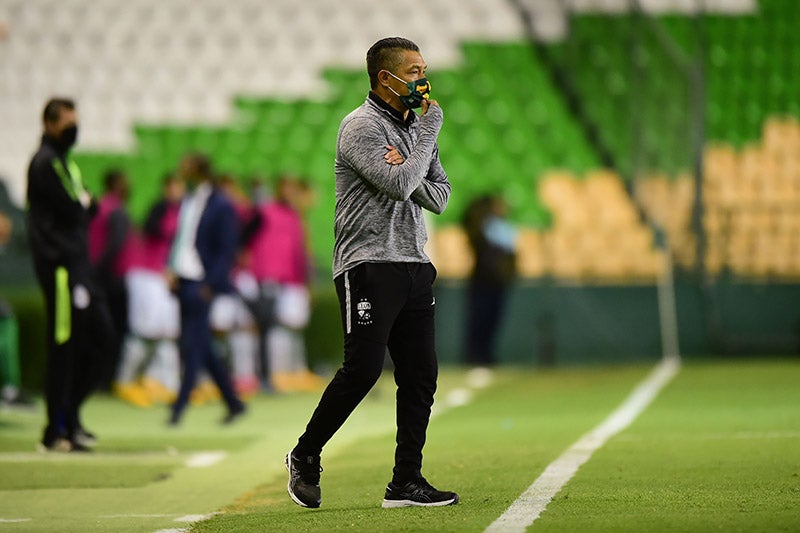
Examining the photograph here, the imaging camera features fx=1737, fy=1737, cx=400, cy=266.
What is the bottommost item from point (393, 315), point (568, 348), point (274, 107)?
point (568, 348)

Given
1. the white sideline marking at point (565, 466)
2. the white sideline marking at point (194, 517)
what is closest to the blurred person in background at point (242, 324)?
the white sideline marking at point (565, 466)

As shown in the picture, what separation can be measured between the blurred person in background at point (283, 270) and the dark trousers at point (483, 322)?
9.43 feet

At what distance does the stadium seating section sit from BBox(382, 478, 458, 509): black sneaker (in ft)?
38.6

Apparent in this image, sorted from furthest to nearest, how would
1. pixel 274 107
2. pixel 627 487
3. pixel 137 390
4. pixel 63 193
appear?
pixel 274 107 < pixel 137 390 < pixel 63 193 < pixel 627 487

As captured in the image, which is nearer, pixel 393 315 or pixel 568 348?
pixel 393 315


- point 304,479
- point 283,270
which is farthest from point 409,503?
point 283,270

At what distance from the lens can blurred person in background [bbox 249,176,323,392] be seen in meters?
15.6

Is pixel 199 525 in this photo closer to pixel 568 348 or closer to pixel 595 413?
pixel 595 413

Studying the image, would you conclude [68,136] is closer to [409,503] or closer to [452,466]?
[452,466]

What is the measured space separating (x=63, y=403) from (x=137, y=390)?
4.85m

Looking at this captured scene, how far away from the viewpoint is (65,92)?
21.0 metres

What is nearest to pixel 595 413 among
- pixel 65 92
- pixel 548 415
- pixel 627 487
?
pixel 548 415

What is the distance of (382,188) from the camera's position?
6348 millimetres

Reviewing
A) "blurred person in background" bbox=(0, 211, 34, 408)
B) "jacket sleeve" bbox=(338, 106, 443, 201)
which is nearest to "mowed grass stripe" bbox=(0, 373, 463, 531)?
"blurred person in background" bbox=(0, 211, 34, 408)
